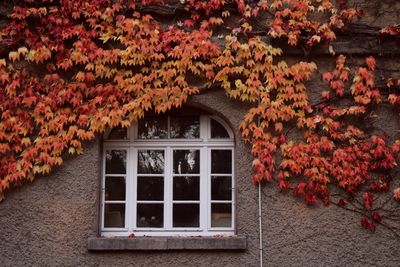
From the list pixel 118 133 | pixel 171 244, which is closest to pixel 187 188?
pixel 171 244

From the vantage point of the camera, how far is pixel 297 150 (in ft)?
22.2

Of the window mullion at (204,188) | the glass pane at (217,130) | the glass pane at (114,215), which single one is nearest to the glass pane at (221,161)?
the window mullion at (204,188)

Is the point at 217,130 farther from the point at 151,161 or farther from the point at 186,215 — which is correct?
the point at 186,215

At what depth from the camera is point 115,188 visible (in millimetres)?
7227

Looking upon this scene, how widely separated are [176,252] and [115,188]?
4.00 ft

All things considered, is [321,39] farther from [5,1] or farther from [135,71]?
[5,1]

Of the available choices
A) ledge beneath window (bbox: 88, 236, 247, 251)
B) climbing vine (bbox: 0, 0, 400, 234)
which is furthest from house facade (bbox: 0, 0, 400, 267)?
climbing vine (bbox: 0, 0, 400, 234)

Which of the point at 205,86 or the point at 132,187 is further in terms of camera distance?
the point at 132,187

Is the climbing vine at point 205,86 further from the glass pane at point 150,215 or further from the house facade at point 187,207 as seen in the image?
the glass pane at point 150,215

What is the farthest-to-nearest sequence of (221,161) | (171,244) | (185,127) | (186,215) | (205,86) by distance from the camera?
(185,127), (221,161), (186,215), (205,86), (171,244)

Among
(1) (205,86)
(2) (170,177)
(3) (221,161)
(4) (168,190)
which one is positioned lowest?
(4) (168,190)

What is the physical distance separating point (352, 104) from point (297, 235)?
71.3 inches

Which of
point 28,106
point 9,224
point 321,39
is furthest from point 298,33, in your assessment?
point 9,224

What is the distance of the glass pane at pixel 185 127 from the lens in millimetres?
7332
